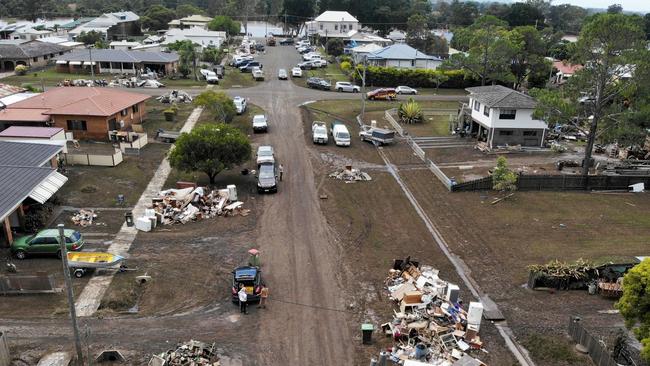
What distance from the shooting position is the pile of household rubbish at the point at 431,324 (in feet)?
62.4

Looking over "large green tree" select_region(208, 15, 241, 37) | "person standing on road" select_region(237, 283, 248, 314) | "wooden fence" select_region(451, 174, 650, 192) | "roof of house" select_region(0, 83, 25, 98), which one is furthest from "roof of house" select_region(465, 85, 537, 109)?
"large green tree" select_region(208, 15, 241, 37)

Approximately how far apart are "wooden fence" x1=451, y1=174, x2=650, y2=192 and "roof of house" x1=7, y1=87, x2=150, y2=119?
3008 centimetres

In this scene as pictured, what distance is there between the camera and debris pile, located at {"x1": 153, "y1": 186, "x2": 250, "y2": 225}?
31.0 meters

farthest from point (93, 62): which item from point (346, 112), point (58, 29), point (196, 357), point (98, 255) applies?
point (196, 357)

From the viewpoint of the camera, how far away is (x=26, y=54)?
257ft

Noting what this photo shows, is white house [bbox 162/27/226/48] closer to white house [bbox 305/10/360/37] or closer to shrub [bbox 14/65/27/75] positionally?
white house [bbox 305/10/360/37]

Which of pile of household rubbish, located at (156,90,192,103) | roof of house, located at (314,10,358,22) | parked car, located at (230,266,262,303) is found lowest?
parked car, located at (230,266,262,303)

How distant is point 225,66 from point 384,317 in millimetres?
Answer: 71830

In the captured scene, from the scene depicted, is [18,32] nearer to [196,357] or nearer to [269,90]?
[269,90]

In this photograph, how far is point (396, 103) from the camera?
65000 mm

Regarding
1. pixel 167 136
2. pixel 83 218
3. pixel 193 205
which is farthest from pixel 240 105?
pixel 83 218

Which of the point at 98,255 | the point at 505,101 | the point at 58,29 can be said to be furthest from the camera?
the point at 58,29

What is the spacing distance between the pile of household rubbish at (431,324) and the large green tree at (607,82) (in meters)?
Result: 21.3

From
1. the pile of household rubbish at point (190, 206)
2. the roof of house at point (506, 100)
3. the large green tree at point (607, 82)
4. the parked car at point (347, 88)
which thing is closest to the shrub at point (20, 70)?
the parked car at point (347, 88)
